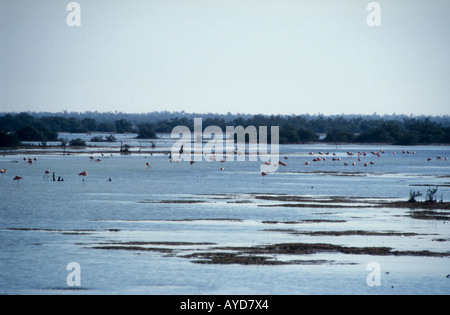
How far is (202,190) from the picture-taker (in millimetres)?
50938

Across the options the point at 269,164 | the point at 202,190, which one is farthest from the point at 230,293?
the point at 269,164

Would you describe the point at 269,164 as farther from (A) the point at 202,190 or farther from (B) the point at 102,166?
(A) the point at 202,190

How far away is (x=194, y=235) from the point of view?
29312 millimetres

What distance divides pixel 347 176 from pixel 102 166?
2544 centimetres

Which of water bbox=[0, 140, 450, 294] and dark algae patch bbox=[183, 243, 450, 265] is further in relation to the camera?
dark algae patch bbox=[183, 243, 450, 265]

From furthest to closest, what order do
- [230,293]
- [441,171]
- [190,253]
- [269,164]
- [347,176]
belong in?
[269,164], [441,171], [347,176], [190,253], [230,293]

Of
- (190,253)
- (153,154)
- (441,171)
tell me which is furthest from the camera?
(153,154)

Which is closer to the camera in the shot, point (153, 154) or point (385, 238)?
point (385, 238)

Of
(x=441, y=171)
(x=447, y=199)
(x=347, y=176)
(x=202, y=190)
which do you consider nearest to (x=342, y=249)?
(x=447, y=199)

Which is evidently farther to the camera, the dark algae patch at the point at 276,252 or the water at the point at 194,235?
the dark algae patch at the point at 276,252

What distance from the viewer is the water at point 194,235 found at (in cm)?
2134

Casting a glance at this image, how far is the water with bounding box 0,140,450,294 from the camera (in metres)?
21.3

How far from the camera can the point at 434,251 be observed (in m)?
26.1

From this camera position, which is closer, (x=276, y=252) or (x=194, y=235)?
(x=276, y=252)
